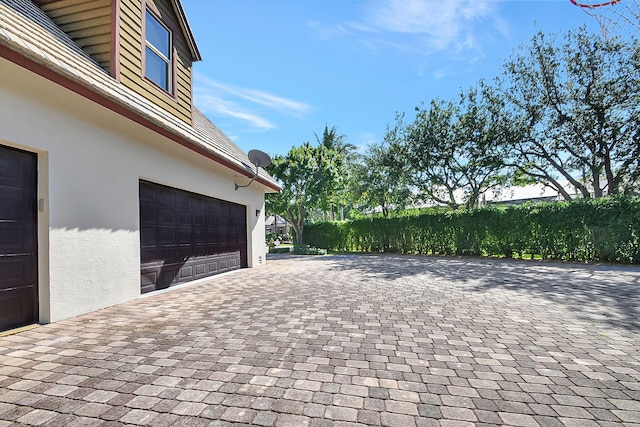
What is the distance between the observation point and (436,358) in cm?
269

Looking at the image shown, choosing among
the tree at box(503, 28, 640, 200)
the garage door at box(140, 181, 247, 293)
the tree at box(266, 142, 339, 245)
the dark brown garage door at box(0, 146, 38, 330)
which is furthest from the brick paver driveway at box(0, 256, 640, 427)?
the tree at box(266, 142, 339, 245)

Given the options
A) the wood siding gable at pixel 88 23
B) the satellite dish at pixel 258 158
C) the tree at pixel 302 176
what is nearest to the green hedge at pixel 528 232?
the tree at pixel 302 176

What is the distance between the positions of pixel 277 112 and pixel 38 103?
13.8 m

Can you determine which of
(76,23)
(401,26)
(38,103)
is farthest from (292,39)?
(38,103)

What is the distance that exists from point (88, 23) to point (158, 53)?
4.02 ft

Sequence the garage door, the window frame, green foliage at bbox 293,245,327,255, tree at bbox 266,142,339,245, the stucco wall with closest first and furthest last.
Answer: the stucco wall
the garage door
the window frame
green foliage at bbox 293,245,327,255
tree at bbox 266,142,339,245

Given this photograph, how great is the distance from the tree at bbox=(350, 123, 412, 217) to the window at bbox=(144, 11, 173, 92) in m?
12.5

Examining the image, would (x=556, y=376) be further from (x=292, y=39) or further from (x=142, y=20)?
(x=292, y=39)

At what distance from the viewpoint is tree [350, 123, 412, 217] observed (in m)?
16.9

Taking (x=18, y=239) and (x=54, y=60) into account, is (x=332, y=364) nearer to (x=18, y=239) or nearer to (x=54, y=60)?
(x=18, y=239)

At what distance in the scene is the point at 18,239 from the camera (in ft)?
11.3

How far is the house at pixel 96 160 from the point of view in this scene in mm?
3357

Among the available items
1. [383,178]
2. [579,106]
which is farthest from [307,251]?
[579,106]

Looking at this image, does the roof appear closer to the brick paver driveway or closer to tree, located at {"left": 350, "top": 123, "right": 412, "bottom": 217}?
the brick paver driveway
